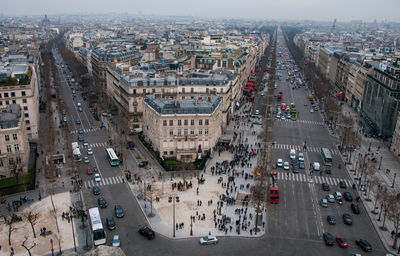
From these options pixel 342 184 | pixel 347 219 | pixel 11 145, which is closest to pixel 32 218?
pixel 11 145

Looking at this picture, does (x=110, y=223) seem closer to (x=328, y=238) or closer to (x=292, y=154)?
(x=328, y=238)

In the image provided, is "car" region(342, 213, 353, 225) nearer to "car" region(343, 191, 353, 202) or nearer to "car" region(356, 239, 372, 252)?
"car" region(356, 239, 372, 252)

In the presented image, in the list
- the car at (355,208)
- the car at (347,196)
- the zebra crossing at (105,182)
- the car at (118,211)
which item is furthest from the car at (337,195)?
the zebra crossing at (105,182)

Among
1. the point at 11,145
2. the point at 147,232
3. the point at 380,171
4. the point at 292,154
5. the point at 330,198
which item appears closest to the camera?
the point at 147,232

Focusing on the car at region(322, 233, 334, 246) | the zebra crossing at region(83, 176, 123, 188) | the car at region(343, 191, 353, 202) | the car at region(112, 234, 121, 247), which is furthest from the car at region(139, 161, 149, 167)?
the car at region(343, 191, 353, 202)

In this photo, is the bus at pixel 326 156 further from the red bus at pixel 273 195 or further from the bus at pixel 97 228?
the bus at pixel 97 228

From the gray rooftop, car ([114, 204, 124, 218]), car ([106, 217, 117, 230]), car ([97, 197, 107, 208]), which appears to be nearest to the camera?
car ([106, 217, 117, 230])

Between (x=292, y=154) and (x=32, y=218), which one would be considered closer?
(x=32, y=218)

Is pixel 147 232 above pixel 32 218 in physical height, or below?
below
